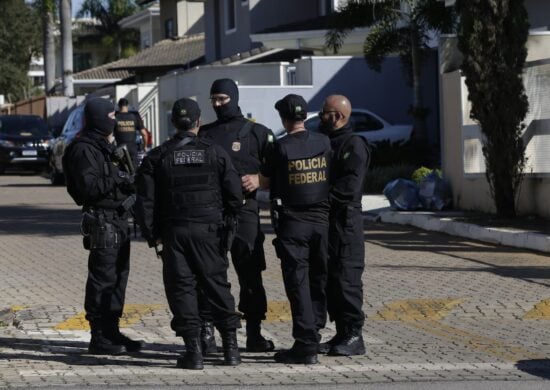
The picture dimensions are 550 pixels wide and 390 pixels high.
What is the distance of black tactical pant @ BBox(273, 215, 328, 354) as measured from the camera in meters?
8.65

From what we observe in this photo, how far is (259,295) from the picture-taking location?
901 cm

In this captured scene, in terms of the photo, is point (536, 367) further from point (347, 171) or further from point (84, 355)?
point (84, 355)

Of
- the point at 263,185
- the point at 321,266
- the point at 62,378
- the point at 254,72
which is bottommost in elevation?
the point at 62,378

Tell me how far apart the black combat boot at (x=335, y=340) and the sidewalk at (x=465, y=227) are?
6.06 metres

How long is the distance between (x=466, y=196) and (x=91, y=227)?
35.3 feet

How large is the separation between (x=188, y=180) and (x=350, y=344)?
5.70ft

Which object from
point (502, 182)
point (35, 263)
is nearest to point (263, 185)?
point (35, 263)

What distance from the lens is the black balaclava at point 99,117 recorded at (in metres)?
9.07

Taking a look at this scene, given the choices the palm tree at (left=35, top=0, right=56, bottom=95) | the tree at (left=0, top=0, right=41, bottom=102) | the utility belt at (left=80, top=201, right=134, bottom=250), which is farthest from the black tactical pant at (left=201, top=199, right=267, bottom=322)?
the tree at (left=0, top=0, right=41, bottom=102)

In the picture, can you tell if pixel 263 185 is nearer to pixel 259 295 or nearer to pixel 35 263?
pixel 259 295

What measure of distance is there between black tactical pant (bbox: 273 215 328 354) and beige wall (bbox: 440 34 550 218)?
8.63 m

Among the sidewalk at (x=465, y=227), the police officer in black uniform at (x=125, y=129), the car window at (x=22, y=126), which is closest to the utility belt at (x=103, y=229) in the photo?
the sidewalk at (x=465, y=227)

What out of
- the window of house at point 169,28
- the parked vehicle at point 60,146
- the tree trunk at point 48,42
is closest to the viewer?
the parked vehicle at point 60,146

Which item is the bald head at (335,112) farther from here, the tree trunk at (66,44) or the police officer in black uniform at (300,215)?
the tree trunk at (66,44)
